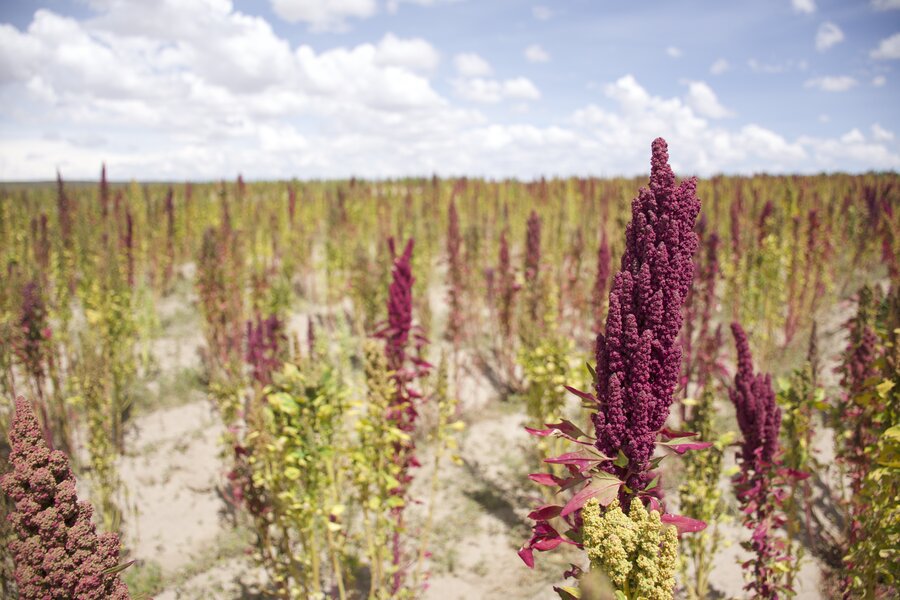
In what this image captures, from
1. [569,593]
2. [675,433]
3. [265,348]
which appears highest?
[675,433]

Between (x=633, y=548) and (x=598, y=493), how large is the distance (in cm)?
15

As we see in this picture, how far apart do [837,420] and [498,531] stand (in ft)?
9.41

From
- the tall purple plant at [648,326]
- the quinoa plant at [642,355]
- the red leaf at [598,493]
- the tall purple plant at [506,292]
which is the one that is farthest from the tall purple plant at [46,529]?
the tall purple plant at [506,292]

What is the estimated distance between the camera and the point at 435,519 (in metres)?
4.99

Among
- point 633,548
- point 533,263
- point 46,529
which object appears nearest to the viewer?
point 633,548

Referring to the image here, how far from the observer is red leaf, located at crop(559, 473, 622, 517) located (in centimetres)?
133

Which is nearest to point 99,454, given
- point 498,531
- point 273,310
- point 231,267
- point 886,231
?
point 273,310

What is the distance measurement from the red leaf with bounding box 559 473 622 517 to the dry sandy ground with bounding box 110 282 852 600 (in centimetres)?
237

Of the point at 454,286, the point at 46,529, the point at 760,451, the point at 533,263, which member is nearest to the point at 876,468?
the point at 760,451

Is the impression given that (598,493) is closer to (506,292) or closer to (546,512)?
(546,512)

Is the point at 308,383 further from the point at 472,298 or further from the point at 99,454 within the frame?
the point at 472,298

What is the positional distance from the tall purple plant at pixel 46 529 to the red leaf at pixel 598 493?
1342 mm

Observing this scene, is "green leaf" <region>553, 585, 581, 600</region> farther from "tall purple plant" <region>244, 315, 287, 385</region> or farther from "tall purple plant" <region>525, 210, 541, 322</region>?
"tall purple plant" <region>525, 210, 541, 322</region>

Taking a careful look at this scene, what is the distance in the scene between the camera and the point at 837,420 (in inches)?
135
